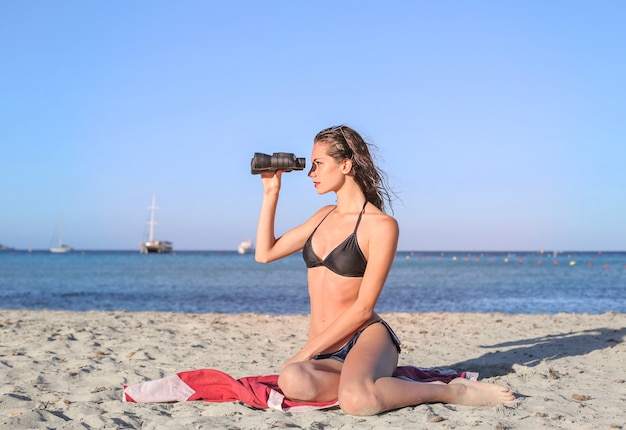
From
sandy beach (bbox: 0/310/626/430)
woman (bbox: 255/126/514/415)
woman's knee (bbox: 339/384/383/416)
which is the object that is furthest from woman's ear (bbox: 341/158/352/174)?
sandy beach (bbox: 0/310/626/430)

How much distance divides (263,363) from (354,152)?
2.91m

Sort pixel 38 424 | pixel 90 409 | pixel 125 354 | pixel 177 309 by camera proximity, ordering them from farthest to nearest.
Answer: pixel 177 309 → pixel 125 354 → pixel 90 409 → pixel 38 424

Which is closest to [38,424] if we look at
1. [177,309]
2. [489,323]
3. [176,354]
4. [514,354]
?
[176,354]

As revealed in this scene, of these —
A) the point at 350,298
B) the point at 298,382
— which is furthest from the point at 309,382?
the point at 350,298

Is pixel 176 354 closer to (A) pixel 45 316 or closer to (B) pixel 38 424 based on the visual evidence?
(B) pixel 38 424

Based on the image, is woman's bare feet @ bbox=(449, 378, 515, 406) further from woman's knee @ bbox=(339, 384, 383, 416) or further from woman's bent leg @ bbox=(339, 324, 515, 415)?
woman's knee @ bbox=(339, 384, 383, 416)

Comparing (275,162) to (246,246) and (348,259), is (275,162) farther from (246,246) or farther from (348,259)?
(246,246)

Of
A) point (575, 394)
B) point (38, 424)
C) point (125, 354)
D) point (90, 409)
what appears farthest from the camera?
point (125, 354)

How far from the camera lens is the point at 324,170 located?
4.24 m

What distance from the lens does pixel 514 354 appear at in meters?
6.71

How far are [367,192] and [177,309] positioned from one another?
44.0 feet

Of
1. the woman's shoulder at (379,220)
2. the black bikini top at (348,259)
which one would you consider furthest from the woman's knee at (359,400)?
the woman's shoulder at (379,220)

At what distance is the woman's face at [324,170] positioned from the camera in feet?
13.9

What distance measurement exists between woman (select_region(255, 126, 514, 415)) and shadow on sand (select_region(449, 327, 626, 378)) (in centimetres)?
186
